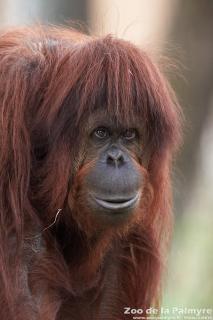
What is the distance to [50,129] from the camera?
14.3ft

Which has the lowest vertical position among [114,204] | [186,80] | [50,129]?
[186,80]

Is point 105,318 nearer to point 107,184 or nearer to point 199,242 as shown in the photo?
point 107,184

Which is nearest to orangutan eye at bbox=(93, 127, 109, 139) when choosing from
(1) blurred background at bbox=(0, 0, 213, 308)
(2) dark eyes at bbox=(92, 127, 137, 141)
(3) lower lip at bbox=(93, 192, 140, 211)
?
(2) dark eyes at bbox=(92, 127, 137, 141)

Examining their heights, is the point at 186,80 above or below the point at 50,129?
below

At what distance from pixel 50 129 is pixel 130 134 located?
391 mm

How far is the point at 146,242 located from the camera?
16.3ft

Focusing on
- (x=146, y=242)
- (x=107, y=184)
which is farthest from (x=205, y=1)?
(x=107, y=184)

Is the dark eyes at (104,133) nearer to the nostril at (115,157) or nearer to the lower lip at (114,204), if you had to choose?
the nostril at (115,157)

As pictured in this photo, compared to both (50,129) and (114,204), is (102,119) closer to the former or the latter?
(50,129)

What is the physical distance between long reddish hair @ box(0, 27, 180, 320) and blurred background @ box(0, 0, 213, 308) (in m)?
2.89

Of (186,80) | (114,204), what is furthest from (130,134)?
(186,80)

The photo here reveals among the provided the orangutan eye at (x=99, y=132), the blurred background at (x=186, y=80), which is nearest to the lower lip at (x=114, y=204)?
the orangutan eye at (x=99, y=132)

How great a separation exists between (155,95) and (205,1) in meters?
3.50

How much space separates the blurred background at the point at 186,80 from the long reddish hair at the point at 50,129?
9.48ft
